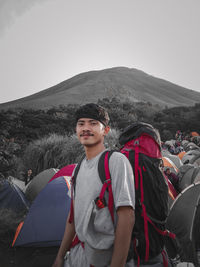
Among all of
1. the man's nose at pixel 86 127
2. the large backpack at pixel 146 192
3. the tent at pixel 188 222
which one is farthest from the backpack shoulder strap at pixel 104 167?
the tent at pixel 188 222

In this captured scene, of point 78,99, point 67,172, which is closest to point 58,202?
point 67,172

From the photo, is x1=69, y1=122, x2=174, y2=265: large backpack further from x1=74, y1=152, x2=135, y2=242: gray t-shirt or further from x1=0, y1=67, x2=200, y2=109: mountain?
x1=0, y1=67, x2=200, y2=109: mountain

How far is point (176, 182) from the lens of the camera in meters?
6.18

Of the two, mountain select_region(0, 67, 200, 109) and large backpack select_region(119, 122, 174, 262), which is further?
mountain select_region(0, 67, 200, 109)

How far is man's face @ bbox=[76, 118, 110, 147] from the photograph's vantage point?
1523 mm

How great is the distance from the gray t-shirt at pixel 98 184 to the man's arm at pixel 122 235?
0.05m

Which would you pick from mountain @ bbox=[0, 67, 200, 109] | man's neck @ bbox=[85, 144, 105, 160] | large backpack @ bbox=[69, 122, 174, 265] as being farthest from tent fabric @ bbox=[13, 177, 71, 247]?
mountain @ bbox=[0, 67, 200, 109]

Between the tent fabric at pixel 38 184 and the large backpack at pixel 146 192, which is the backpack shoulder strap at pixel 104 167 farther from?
the tent fabric at pixel 38 184

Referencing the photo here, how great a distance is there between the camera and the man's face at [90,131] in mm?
1523

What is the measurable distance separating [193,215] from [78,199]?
267 cm

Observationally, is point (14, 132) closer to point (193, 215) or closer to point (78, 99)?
point (193, 215)

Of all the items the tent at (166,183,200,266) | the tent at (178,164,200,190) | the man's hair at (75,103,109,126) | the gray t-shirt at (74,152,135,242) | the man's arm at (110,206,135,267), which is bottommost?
the tent at (178,164,200,190)

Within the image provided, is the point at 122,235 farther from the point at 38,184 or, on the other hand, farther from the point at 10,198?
the point at 38,184

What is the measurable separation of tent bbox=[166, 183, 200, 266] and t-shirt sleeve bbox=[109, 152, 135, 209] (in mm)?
2650
